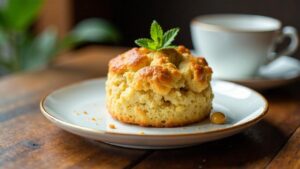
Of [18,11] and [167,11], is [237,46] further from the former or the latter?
[167,11]

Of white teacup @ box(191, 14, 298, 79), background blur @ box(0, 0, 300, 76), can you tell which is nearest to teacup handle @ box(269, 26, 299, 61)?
white teacup @ box(191, 14, 298, 79)

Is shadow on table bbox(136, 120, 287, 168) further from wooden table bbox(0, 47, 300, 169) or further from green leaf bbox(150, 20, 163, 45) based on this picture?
green leaf bbox(150, 20, 163, 45)

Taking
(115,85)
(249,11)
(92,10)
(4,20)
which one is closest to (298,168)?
(115,85)

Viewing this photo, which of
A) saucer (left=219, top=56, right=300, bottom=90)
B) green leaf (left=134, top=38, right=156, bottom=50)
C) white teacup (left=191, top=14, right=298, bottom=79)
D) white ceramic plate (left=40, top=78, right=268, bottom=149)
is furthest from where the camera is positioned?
white teacup (left=191, top=14, right=298, bottom=79)

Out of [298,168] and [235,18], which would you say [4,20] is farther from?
[298,168]

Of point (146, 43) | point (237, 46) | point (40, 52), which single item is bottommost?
point (40, 52)

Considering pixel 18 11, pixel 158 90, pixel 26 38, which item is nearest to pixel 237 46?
pixel 158 90
